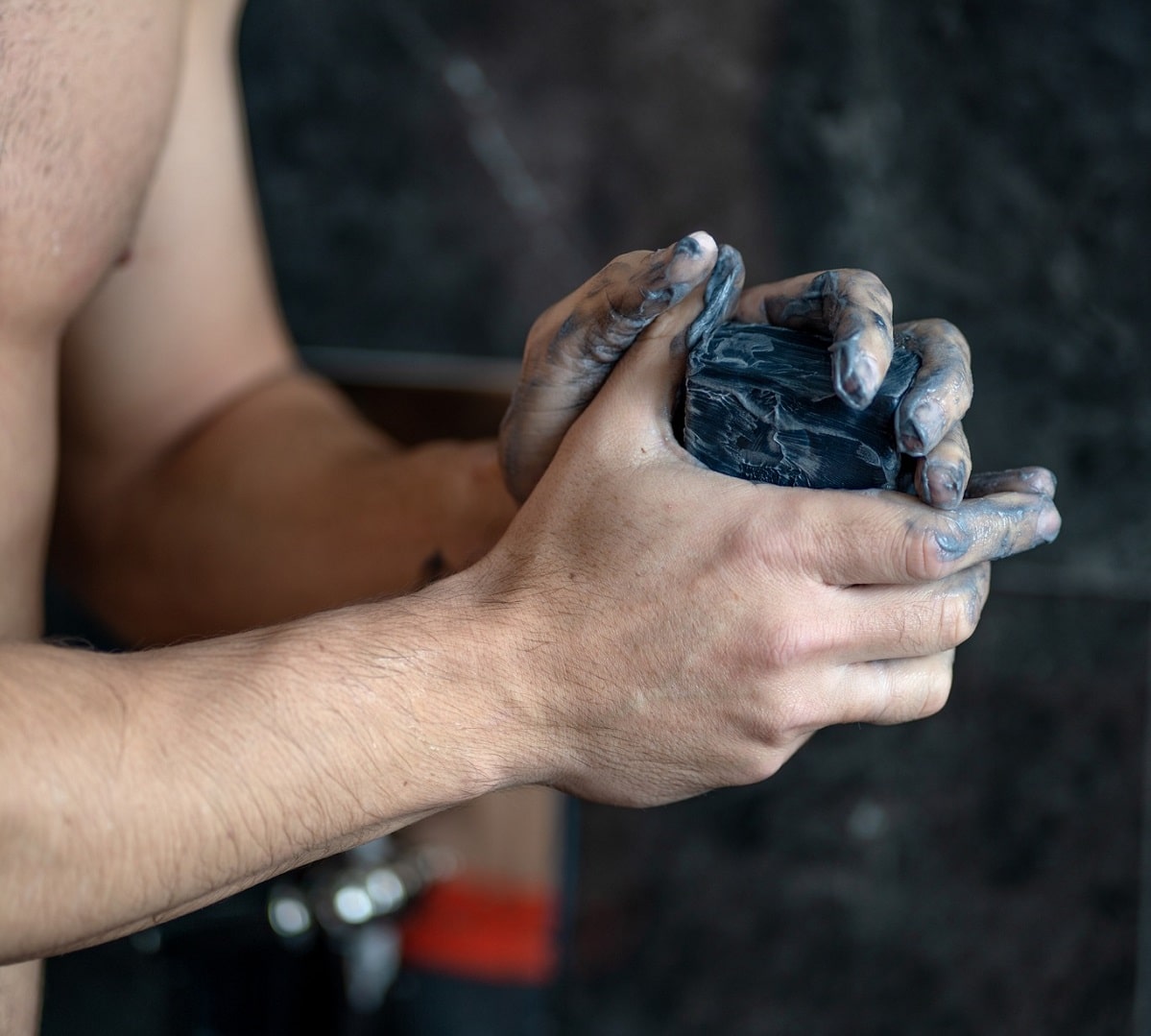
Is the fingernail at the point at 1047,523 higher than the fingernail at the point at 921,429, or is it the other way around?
the fingernail at the point at 921,429

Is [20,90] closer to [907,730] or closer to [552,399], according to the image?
[552,399]

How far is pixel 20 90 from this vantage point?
2.00ft

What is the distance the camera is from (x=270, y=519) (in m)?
0.83

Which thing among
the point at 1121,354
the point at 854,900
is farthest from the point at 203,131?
the point at 854,900

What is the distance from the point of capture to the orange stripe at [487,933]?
1195 mm

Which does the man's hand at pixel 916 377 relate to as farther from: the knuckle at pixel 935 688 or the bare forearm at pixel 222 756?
the bare forearm at pixel 222 756

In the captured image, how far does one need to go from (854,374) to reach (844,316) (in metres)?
0.04

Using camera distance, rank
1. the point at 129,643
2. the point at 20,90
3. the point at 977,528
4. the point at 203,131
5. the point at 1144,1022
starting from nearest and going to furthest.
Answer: the point at 977,528 < the point at 20,90 < the point at 203,131 < the point at 129,643 < the point at 1144,1022

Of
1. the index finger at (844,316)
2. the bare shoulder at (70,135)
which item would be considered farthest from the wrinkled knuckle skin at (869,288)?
the bare shoulder at (70,135)

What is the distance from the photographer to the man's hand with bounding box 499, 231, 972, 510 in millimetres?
490

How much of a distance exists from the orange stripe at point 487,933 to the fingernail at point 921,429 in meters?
0.87

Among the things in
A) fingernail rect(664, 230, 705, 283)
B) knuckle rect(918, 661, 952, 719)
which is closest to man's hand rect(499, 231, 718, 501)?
fingernail rect(664, 230, 705, 283)

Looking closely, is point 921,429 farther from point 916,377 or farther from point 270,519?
point 270,519

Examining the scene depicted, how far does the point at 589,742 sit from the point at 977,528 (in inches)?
8.2
